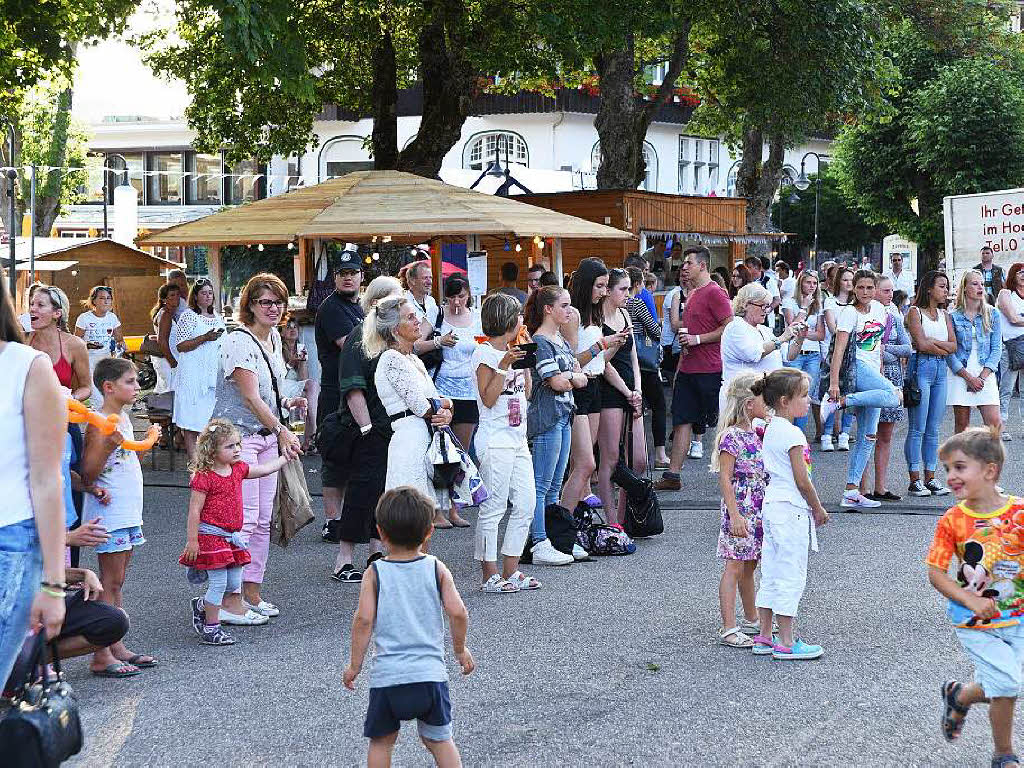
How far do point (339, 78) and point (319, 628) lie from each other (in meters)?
17.9

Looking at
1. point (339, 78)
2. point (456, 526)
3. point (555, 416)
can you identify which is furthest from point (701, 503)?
point (339, 78)

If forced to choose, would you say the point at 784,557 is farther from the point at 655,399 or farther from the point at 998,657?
the point at 655,399

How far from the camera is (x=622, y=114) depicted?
2245cm

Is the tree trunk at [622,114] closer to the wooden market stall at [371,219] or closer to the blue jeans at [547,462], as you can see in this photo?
the wooden market stall at [371,219]

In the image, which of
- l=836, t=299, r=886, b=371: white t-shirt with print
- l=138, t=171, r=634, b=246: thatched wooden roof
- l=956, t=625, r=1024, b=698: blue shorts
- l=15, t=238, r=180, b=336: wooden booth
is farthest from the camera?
l=15, t=238, r=180, b=336: wooden booth

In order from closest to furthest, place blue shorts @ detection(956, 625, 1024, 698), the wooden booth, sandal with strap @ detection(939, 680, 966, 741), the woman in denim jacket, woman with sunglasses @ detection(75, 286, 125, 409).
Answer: blue shorts @ detection(956, 625, 1024, 698) < sandal with strap @ detection(939, 680, 966, 741) < the woman in denim jacket < woman with sunglasses @ detection(75, 286, 125, 409) < the wooden booth

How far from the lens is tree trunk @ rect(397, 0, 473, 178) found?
19516 mm

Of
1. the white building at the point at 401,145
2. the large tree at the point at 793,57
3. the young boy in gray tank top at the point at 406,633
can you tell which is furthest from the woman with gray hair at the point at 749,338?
the white building at the point at 401,145

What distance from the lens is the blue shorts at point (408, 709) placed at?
4633 millimetres

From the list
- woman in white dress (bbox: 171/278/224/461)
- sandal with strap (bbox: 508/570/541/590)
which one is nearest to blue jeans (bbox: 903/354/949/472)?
sandal with strap (bbox: 508/570/541/590)

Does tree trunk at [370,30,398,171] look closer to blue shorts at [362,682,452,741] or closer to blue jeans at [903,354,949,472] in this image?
blue jeans at [903,354,949,472]

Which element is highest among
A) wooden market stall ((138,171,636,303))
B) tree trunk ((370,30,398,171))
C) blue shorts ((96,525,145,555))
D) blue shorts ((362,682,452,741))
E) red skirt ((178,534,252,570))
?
tree trunk ((370,30,398,171))

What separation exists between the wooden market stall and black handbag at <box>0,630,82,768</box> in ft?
32.9

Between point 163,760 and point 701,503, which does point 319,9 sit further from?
point 163,760
